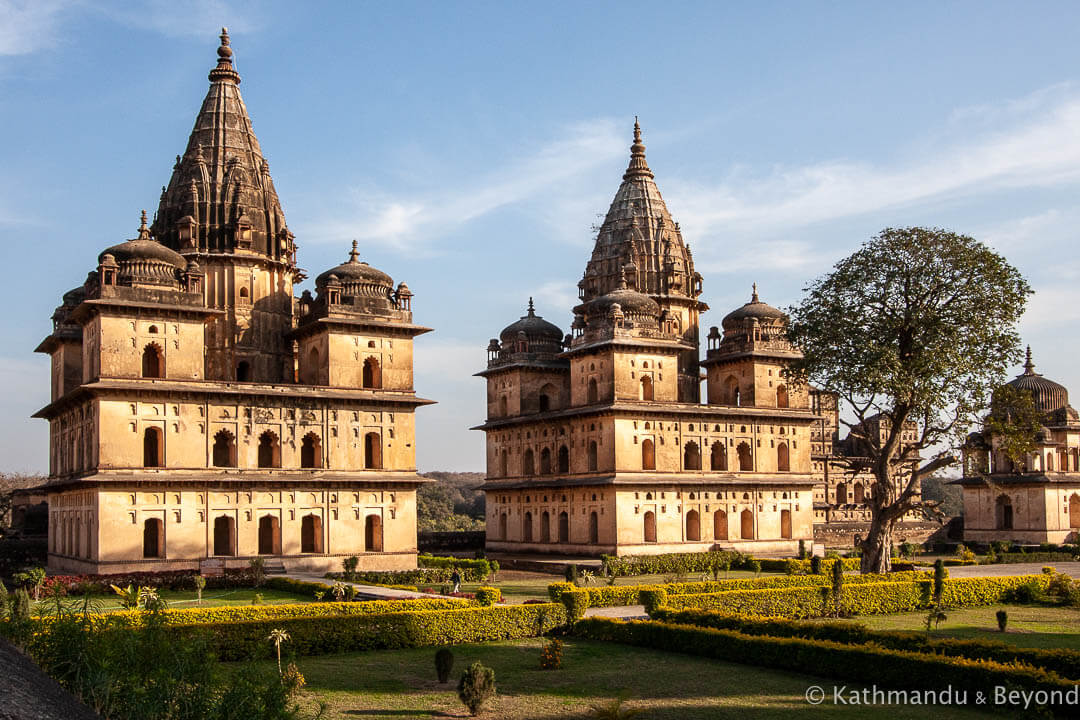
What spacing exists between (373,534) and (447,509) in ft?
158

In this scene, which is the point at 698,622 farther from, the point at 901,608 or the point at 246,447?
the point at 246,447

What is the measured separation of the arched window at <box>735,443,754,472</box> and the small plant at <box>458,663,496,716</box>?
115 feet

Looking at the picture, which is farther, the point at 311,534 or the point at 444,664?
the point at 311,534

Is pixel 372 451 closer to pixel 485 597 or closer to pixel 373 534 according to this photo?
pixel 373 534

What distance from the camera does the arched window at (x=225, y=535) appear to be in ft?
126

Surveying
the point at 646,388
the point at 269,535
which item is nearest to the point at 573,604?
the point at 269,535

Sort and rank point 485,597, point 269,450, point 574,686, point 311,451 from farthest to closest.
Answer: point 311,451 → point 269,450 → point 485,597 → point 574,686

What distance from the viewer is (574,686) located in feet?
62.5

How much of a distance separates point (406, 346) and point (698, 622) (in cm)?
2153

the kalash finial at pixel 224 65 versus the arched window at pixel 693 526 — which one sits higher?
the kalash finial at pixel 224 65

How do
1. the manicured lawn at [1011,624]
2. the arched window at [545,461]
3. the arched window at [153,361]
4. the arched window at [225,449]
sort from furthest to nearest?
the arched window at [545,461] < the arched window at [225,449] < the arched window at [153,361] < the manicured lawn at [1011,624]

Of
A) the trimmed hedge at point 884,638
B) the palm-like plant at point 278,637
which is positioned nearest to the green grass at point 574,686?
Answer: the palm-like plant at point 278,637

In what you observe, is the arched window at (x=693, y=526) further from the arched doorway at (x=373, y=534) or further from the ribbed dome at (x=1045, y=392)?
the ribbed dome at (x=1045, y=392)

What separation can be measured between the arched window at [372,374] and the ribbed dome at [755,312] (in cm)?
1869
